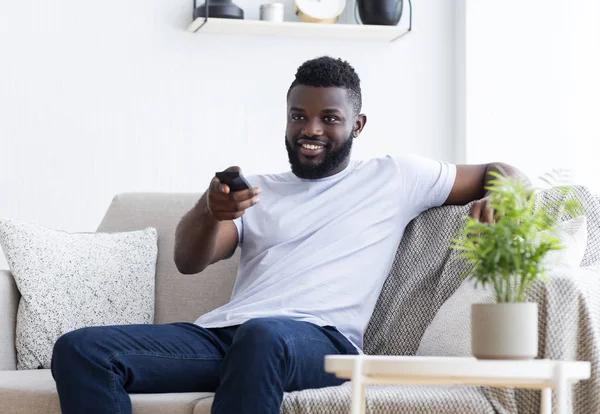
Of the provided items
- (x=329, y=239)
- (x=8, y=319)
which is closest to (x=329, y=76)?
(x=329, y=239)

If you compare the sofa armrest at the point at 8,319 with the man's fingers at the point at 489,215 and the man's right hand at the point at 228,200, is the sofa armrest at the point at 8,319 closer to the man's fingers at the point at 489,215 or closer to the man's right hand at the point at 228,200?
the man's right hand at the point at 228,200

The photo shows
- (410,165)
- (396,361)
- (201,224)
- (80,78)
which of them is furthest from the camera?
(80,78)

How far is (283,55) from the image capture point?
3809 millimetres

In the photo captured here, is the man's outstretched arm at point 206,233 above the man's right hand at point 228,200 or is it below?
below

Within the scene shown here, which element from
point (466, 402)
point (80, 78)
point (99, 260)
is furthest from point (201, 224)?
point (80, 78)

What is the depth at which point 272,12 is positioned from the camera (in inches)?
145

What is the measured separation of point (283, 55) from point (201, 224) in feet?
5.74

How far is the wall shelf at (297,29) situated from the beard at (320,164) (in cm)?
138

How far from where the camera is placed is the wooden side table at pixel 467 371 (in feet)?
4.61

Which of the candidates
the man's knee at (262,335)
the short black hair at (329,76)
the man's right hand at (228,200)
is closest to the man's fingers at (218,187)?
the man's right hand at (228,200)

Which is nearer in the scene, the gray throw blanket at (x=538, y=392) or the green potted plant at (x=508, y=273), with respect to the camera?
the green potted plant at (x=508, y=273)

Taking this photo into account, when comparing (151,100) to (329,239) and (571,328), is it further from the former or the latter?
(571,328)

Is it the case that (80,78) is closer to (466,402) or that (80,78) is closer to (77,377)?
(77,377)

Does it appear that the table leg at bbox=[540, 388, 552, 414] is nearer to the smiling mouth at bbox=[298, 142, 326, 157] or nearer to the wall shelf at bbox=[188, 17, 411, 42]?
the smiling mouth at bbox=[298, 142, 326, 157]
